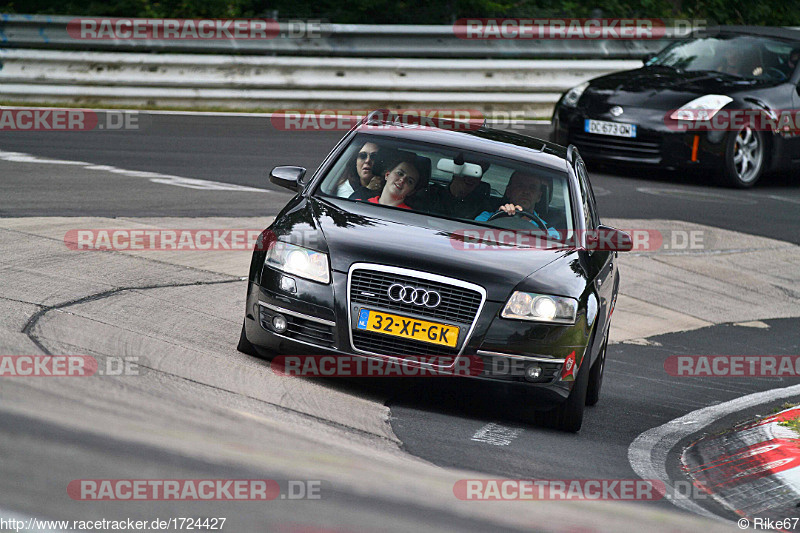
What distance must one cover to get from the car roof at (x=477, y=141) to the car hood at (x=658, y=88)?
24.2 feet

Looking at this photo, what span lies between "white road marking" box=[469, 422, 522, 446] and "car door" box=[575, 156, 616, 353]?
0.80 m

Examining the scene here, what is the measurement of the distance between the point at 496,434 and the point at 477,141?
7.39 feet

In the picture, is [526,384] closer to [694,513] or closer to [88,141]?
[694,513]

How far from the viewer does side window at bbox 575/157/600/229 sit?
766 centimetres

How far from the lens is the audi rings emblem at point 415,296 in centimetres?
619

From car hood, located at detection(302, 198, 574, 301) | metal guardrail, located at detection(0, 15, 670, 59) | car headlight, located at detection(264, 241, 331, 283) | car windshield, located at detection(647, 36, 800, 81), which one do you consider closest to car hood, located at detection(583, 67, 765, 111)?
car windshield, located at detection(647, 36, 800, 81)

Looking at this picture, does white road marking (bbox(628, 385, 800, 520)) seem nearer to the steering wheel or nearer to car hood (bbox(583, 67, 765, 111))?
the steering wheel

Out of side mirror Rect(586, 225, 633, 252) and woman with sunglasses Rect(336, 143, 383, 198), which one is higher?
woman with sunglasses Rect(336, 143, 383, 198)

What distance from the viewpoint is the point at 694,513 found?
5211 millimetres

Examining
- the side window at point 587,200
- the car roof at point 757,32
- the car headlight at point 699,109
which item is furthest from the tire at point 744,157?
the side window at point 587,200

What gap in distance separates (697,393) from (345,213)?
2762 millimetres

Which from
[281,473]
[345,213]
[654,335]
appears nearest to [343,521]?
[281,473]

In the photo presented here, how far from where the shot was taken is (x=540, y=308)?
634 centimetres

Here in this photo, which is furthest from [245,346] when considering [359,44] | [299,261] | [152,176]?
[359,44]
